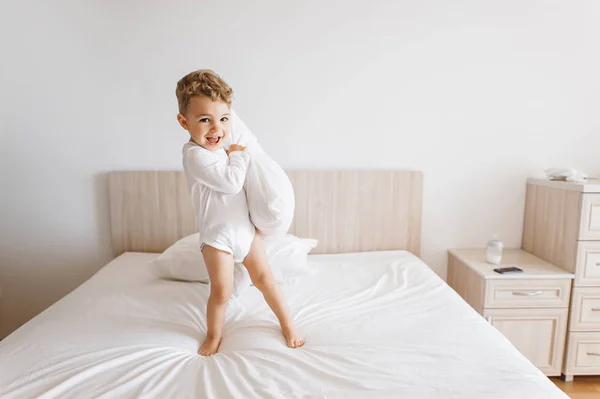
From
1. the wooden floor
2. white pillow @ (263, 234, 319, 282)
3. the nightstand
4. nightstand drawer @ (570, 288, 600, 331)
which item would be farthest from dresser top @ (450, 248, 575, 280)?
white pillow @ (263, 234, 319, 282)

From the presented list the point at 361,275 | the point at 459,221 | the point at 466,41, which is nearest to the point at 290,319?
the point at 361,275

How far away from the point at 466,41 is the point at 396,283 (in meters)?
1.38

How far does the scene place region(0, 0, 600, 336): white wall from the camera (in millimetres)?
2041

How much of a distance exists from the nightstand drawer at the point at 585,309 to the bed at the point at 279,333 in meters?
0.76

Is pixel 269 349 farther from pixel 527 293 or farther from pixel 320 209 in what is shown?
pixel 527 293

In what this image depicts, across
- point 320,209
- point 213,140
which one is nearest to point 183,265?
point 213,140

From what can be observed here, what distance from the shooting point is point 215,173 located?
1.23 meters

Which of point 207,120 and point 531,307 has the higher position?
point 207,120

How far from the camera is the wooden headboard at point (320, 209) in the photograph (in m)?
2.09

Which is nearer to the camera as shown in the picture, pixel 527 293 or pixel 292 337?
pixel 292 337

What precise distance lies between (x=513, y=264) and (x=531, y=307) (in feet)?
0.74

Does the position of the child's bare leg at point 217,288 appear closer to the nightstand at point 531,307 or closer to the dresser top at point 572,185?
the nightstand at point 531,307

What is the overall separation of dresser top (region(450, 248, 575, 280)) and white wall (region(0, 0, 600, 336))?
17 centimetres

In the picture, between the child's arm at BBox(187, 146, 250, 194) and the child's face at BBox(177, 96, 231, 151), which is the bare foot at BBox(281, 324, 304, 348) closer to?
the child's arm at BBox(187, 146, 250, 194)
